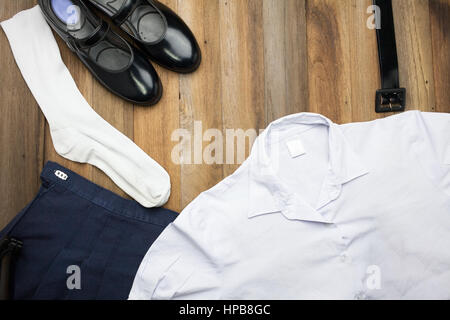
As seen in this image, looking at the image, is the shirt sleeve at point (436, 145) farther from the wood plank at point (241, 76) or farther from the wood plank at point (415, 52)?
the wood plank at point (241, 76)

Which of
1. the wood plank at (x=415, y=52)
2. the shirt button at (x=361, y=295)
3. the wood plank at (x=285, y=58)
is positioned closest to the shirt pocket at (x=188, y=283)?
the shirt button at (x=361, y=295)

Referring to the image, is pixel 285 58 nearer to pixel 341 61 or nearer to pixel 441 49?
pixel 341 61

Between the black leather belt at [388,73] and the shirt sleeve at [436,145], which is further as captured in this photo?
the black leather belt at [388,73]

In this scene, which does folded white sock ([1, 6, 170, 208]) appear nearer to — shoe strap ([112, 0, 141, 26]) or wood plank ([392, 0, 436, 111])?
shoe strap ([112, 0, 141, 26])

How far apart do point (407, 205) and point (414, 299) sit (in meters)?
0.21

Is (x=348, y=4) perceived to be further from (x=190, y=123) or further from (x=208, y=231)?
(x=208, y=231)

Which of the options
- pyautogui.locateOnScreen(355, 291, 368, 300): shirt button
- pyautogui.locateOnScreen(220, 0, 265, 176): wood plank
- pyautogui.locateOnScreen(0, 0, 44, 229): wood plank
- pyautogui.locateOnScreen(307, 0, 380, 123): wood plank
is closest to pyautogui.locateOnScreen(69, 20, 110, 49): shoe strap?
pyautogui.locateOnScreen(0, 0, 44, 229): wood plank

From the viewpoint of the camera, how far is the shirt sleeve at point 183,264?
737mm

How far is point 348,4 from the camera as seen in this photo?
0.91m

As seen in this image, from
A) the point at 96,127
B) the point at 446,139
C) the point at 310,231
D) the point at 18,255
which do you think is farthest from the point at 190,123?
the point at 446,139

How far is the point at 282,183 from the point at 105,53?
0.60 m

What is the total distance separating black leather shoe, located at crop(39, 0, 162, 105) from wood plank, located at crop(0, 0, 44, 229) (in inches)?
6.3

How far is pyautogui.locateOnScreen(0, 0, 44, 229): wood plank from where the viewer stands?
878 mm

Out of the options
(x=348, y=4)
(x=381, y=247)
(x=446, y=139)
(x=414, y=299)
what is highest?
(x=348, y=4)
